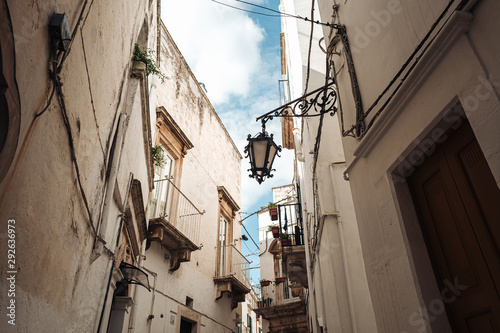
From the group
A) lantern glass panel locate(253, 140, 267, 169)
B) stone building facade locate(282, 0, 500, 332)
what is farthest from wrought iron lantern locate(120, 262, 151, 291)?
stone building facade locate(282, 0, 500, 332)

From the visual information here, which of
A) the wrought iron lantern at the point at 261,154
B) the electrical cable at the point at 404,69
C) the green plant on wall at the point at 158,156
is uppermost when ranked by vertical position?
the green plant on wall at the point at 158,156

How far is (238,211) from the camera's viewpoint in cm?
1543

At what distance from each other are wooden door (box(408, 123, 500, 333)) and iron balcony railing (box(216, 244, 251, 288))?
10374mm

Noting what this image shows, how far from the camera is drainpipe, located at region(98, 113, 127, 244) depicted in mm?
3971

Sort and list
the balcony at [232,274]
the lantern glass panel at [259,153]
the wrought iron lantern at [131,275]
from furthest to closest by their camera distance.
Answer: the balcony at [232,274], the wrought iron lantern at [131,275], the lantern glass panel at [259,153]

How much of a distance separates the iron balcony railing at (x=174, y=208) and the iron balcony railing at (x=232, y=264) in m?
2.73

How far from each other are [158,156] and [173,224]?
1788 millimetres

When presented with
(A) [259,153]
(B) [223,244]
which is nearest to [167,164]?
(B) [223,244]

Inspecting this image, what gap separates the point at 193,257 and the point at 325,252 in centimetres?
586

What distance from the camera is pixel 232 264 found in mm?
12969

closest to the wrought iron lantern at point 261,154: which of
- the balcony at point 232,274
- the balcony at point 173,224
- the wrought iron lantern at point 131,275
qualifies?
the wrought iron lantern at point 131,275

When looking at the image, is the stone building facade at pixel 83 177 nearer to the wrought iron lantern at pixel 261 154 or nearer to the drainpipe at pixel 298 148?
the wrought iron lantern at pixel 261 154

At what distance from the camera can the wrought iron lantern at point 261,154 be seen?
494 centimetres

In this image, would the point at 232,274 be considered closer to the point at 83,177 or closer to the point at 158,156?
the point at 158,156
